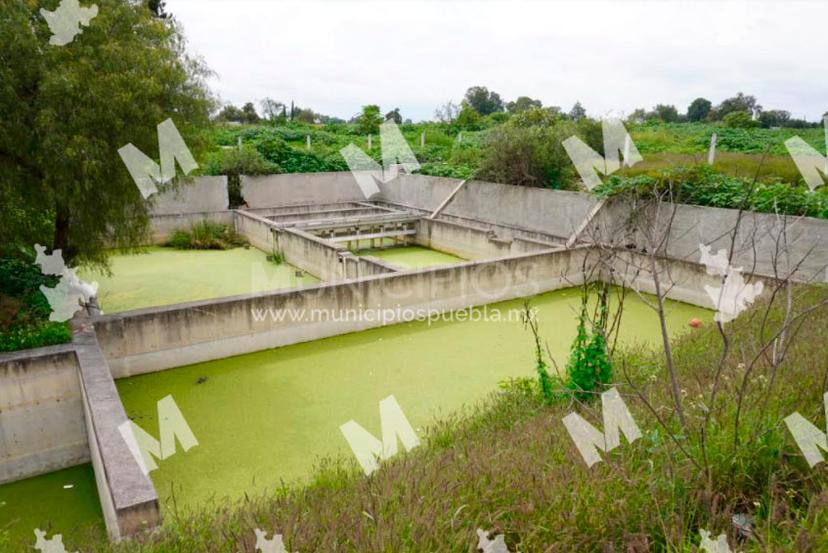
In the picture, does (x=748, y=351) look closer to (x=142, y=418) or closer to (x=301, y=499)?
(x=301, y=499)

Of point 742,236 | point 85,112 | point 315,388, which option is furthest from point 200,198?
point 742,236

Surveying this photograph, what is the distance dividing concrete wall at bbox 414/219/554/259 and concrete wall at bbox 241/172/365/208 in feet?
12.6

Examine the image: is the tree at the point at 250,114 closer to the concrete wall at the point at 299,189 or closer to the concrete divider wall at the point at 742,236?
the concrete wall at the point at 299,189

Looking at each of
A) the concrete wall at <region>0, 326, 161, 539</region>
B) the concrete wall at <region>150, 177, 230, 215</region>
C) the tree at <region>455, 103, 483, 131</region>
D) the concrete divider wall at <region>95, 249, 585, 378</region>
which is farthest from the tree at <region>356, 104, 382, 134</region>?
the concrete wall at <region>0, 326, 161, 539</region>

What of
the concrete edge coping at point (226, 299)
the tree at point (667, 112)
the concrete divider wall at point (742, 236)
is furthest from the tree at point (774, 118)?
the concrete edge coping at point (226, 299)

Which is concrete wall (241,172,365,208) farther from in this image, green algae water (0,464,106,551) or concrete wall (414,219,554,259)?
green algae water (0,464,106,551)

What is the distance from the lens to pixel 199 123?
20.5 feet

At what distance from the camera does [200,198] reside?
1364 cm

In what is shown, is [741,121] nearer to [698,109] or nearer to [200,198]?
[698,109]

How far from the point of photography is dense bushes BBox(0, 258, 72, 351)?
5.16 metres

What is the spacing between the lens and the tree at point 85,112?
502 cm

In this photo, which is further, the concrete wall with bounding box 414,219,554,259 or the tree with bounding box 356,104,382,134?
the tree with bounding box 356,104,382,134

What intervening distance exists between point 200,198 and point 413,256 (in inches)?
216

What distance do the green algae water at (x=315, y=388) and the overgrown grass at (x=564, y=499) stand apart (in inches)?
54.2
